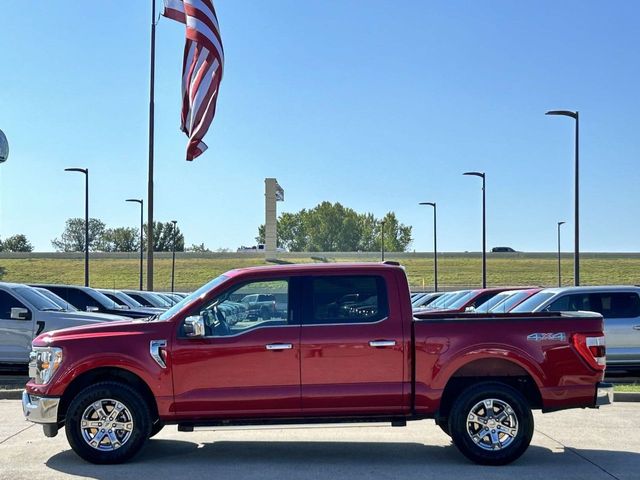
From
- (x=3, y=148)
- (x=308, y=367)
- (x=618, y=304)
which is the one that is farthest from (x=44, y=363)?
(x=3, y=148)

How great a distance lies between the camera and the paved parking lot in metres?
7.27

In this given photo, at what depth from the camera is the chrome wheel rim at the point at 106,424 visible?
753cm

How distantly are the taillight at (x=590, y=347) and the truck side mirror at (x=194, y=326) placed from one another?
3.63 meters

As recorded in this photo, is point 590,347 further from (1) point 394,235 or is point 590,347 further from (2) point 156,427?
(1) point 394,235

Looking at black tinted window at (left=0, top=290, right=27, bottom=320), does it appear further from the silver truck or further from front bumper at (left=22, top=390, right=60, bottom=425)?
front bumper at (left=22, top=390, right=60, bottom=425)

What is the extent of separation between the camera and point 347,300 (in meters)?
7.71

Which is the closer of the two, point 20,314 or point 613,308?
point 20,314

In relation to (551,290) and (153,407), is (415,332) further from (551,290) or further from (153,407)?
(551,290)

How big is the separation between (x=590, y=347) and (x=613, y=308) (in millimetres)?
6644

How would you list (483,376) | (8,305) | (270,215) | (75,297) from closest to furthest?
(483,376)
(8,305)
(75,297)
(270,215)

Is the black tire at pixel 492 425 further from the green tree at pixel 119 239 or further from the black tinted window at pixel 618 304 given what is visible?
the green tree at pixel 119 239

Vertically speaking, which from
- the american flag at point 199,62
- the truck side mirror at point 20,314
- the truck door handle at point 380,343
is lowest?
the truck side mirror at point 20,314

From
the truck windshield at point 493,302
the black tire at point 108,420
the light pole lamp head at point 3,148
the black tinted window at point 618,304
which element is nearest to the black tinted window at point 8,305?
the black tire at point 108,420

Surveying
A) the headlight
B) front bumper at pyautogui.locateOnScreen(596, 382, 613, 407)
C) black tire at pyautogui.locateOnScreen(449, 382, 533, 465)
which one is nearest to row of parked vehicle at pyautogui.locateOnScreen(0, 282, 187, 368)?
the headlight
